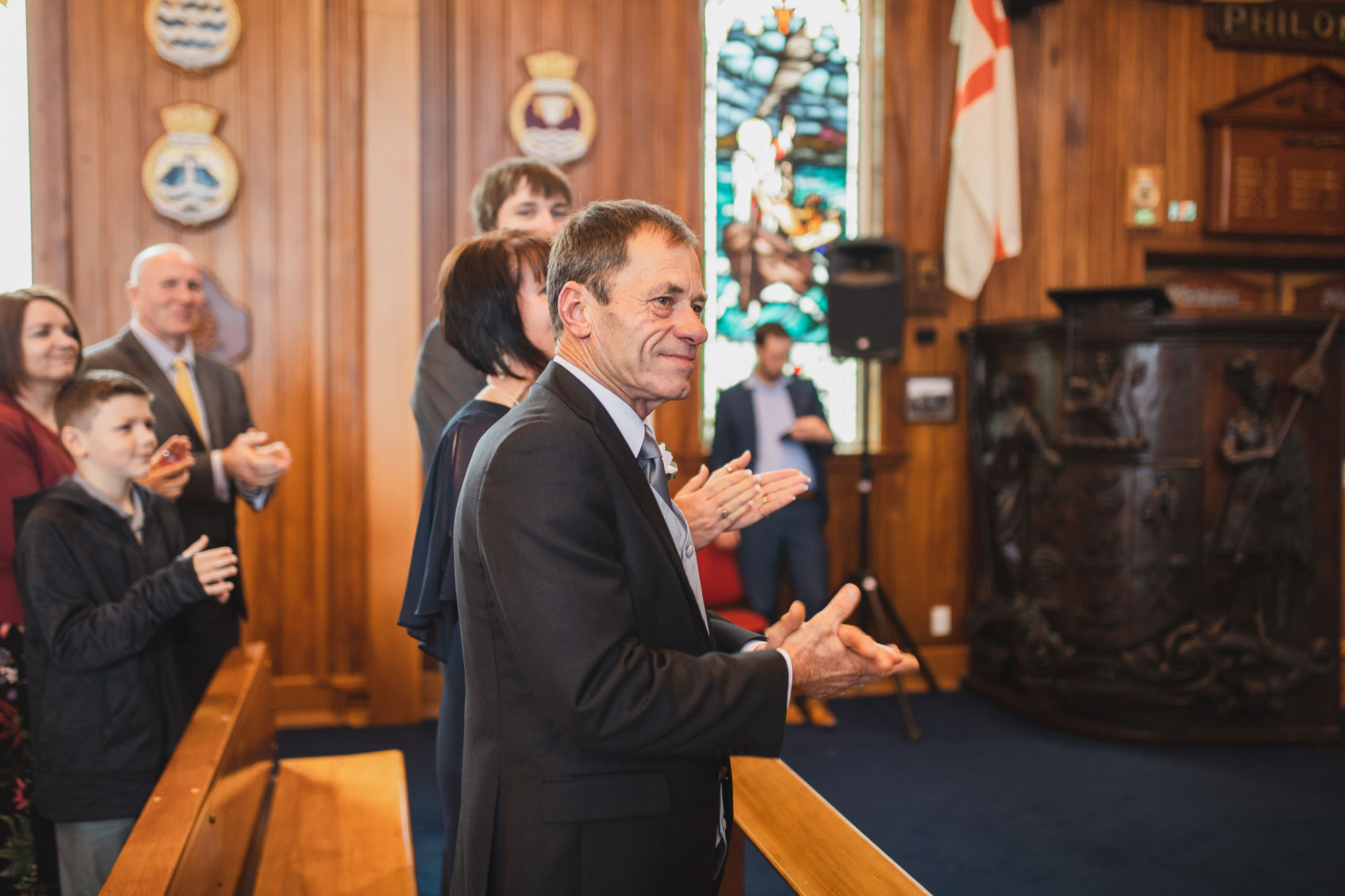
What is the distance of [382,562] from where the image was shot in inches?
182

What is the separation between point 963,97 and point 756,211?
1.16 meters

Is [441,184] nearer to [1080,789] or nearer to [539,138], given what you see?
[539,138]

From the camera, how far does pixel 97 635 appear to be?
6.89ft

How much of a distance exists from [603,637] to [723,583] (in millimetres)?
3632

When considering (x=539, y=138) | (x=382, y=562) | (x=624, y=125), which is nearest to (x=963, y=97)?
(x=624, y=125)

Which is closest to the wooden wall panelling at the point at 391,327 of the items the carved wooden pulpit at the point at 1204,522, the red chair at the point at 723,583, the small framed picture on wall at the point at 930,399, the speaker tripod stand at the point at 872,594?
the red chair at the point at 723,583

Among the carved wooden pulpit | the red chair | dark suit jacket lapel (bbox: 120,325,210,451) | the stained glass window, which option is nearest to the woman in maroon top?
dark suit jacket lapel (bbox: 120,325,210,451)

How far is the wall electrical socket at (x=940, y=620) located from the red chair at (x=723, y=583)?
1.14 meters

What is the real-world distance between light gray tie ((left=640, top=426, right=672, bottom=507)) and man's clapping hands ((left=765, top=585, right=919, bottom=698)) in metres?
0.28

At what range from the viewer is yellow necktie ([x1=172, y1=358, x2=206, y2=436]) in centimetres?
316

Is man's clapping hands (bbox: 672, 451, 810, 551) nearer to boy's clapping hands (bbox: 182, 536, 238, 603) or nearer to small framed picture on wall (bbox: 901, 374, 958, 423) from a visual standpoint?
boy's clapping hands (bbox: 182, 536, 238, 603)

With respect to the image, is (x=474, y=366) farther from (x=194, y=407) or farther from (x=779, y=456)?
(x=779, y=456)

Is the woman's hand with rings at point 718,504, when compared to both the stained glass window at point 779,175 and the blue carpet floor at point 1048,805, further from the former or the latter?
the stained glass window at point 779,175

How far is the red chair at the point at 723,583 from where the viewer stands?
4719 millimetres
